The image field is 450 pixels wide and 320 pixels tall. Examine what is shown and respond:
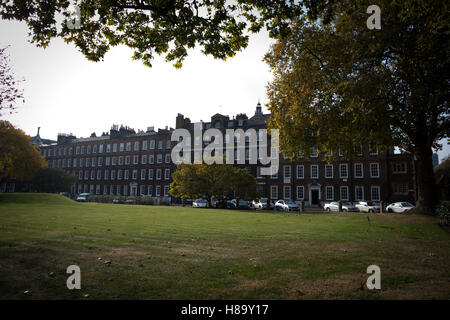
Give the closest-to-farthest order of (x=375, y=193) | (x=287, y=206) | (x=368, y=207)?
(x=368, y=207) → (x=287, y=206) → (x=375, y=193)

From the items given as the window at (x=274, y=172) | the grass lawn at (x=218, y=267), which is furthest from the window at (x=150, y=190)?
the grass lawn at (x=218, y=267)

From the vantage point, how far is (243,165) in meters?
55.7

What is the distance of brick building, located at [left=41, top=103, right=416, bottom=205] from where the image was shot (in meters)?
42.4

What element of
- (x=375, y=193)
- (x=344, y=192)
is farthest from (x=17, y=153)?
(x=375, y=193)

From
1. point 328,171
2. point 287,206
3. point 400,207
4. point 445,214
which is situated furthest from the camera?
point 328,171

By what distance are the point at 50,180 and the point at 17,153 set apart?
66.2 ft

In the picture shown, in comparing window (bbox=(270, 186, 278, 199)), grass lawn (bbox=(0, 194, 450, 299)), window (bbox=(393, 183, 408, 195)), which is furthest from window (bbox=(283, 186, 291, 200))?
grass lawn (bbox=(0, 194, 450, 299))

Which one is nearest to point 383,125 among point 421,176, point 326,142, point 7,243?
point 326,142

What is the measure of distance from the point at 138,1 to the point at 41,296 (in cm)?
781

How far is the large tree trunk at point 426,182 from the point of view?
1848 centimetres

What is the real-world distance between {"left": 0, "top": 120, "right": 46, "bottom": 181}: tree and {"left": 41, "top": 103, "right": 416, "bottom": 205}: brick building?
2337cm

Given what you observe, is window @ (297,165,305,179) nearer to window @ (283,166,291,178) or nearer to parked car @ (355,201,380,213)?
window @ (283,166,291,178)

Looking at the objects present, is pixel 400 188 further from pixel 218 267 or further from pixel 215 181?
pixel 218 267

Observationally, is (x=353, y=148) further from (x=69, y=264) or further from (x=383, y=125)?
(x=69, y=264)
